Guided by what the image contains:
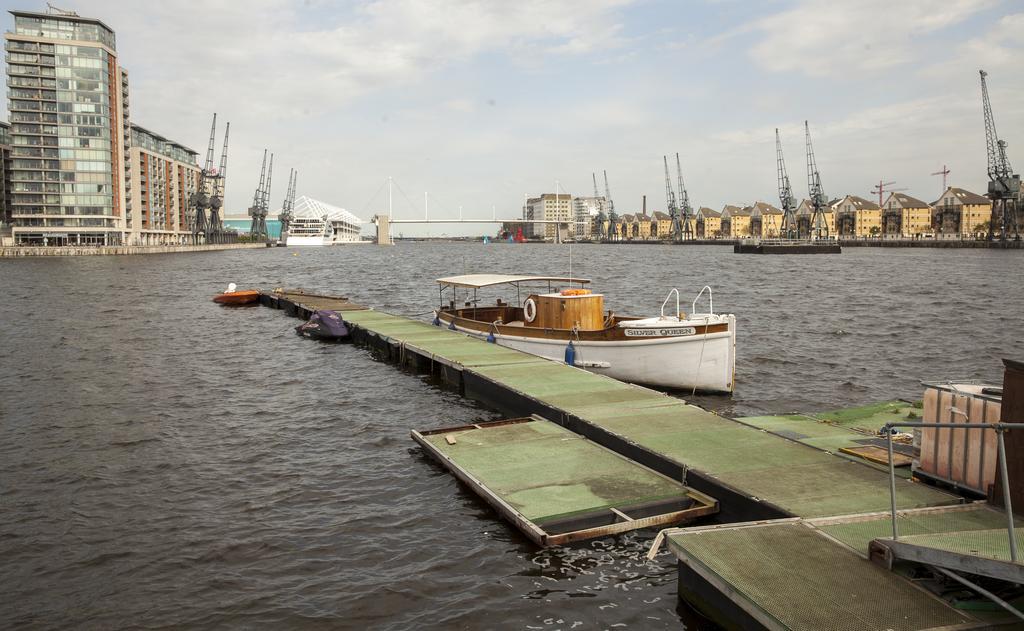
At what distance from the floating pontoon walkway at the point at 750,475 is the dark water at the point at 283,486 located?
1.46 meters

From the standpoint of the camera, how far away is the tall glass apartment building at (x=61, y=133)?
509ft

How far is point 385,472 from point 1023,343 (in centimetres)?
3408

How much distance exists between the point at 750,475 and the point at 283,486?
930cm

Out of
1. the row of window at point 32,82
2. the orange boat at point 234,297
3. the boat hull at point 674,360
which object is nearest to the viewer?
the boat hull at point 674,360

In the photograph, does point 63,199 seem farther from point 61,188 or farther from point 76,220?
point 76,220

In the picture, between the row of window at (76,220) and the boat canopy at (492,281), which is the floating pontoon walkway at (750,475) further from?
the row of window at (76,220)

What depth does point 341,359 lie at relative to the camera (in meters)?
30.8

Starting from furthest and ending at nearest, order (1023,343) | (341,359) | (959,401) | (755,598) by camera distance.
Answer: (1023,343)
(341,359)
(959,401)
(755,598)

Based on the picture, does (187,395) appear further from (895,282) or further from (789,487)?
(895,282)

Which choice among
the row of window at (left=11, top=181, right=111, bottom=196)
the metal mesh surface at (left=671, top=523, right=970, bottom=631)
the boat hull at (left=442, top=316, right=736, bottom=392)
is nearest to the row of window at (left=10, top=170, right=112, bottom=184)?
the row of window at (left=11, top=181, right=111, bottom=196)

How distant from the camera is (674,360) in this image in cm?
2345

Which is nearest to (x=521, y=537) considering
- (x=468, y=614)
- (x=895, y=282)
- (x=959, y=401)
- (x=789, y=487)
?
(x=468, y=614)

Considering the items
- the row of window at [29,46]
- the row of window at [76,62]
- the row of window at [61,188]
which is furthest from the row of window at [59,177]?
the row of window at [29,46]

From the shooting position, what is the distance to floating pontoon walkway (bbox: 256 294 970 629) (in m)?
7.74
